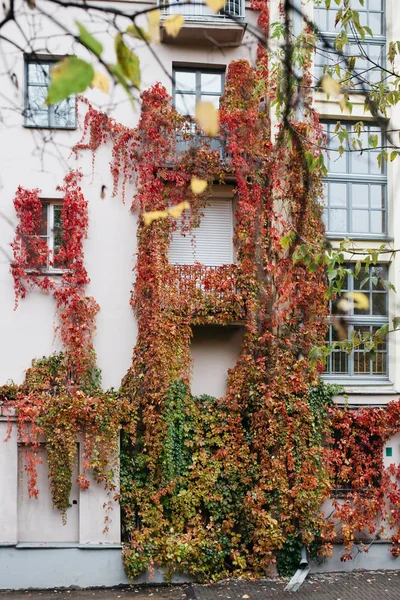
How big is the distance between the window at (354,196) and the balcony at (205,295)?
2.80 meters

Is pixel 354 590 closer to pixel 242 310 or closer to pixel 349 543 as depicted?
pixel 349 543

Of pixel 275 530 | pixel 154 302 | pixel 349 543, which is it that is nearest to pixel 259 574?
pixel 275 530

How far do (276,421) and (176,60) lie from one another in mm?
7930

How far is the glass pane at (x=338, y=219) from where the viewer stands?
16.5 metres

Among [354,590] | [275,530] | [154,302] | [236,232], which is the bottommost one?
[354,590]

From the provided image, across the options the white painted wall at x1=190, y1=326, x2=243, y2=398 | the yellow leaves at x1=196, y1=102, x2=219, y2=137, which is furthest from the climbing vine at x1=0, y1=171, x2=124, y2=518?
the yellow leaves at x1=196, y1=102, x2=219, y2=137

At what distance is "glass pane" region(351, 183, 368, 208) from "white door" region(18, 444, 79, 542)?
347 inches

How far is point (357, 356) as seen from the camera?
16.3m

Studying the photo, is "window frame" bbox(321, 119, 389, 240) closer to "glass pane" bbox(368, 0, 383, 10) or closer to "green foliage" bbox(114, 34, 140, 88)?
"glass pane" bbox(368, 0, 383, 10)

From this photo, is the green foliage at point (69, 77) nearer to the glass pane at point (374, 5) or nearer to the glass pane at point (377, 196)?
the glass pane at point (377, 196)

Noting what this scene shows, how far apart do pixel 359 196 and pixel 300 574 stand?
8.13m

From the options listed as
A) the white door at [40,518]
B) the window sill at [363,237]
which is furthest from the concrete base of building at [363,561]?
the window sill at [363,237]

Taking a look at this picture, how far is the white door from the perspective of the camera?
14.3 m

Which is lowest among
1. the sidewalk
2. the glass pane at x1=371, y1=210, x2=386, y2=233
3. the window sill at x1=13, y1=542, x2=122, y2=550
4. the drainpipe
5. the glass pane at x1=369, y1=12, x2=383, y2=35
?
the sidewalk
